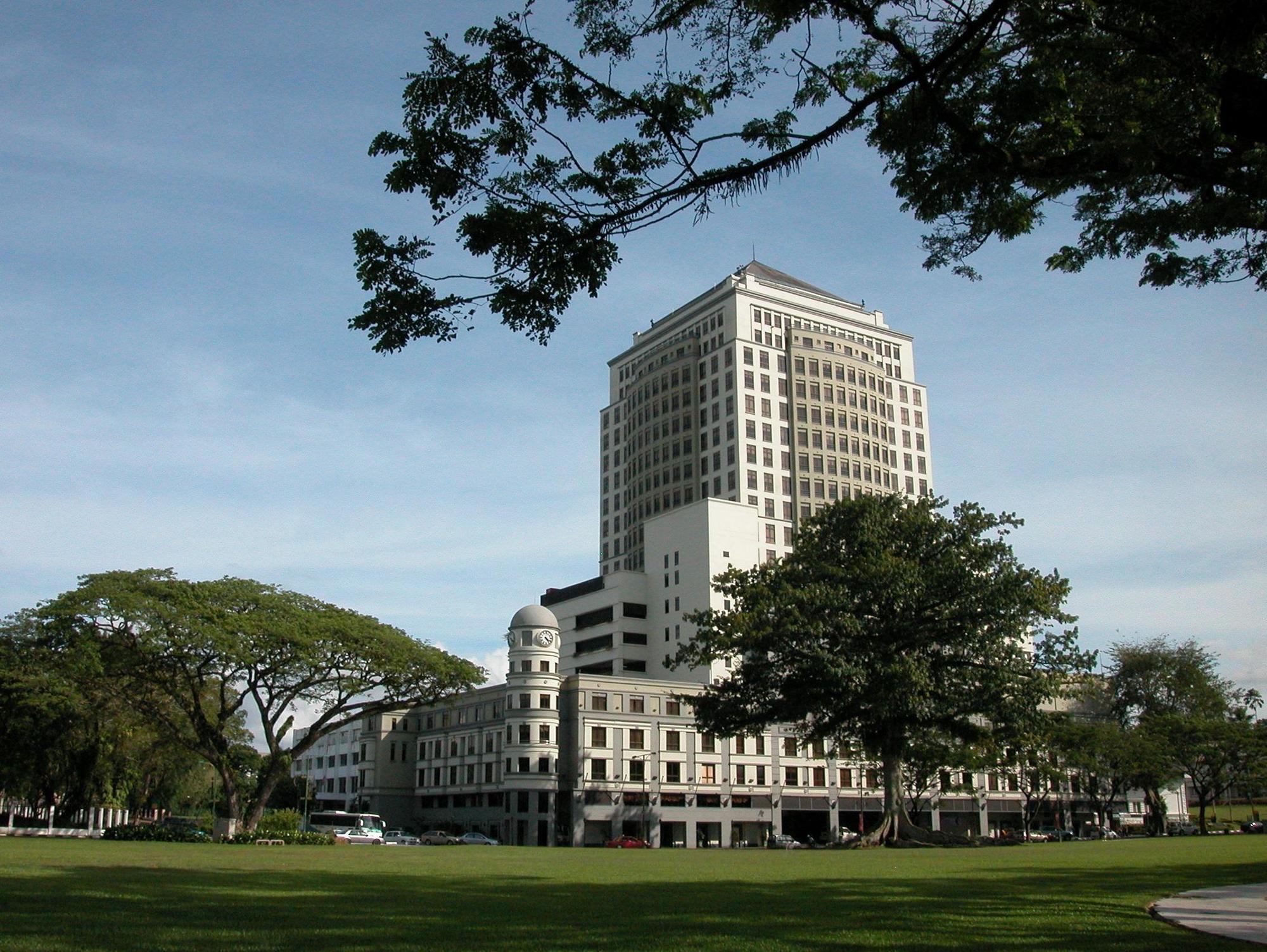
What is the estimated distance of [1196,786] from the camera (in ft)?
339

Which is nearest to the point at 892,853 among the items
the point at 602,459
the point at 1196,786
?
the point at 1196,786

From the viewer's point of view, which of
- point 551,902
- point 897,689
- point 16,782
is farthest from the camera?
point 16,782

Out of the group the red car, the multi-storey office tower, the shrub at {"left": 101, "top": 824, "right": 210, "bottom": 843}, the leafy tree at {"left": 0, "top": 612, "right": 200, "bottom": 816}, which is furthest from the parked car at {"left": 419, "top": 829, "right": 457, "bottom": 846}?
the multi-storey office tower

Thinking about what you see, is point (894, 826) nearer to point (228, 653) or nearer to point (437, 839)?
point (228, 653)

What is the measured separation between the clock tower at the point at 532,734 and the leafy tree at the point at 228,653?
30.5 meters

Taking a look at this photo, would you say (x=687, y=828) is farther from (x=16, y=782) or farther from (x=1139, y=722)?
(x=16, y=782)

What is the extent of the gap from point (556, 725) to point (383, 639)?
36.6 meters

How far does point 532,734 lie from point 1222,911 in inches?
3146

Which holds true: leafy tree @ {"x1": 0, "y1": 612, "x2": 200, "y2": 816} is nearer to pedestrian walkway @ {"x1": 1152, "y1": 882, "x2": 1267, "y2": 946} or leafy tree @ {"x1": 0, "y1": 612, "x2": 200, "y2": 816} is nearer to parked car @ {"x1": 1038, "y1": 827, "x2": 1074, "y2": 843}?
pedestrian walkway @ {"x1": 1152, "y1": 882, "x2": 1267, "y2": 946}

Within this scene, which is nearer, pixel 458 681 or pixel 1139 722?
pixel 458 681

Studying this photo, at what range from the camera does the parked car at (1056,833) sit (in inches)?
3770

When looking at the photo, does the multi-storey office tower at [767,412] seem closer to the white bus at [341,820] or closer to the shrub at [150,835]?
the white bus at [341,820]

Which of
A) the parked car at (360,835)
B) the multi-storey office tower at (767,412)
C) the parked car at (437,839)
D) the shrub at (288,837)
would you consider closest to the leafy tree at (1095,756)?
the multi-storey office tower at (767,412)

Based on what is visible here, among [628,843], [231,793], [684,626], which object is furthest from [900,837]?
[684,626]
